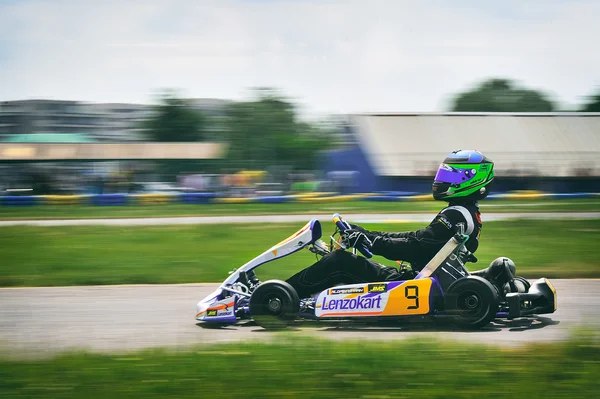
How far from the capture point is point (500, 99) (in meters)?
77.6

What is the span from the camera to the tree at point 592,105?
206 ft

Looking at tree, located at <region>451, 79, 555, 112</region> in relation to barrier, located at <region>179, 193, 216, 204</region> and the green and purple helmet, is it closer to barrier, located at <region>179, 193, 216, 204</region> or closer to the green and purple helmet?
barrier, located at <region>179, 193, 216, 204</region>

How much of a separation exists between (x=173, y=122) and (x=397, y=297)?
5632 cm

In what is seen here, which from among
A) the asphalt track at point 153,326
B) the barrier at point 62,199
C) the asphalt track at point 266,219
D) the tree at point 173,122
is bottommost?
the asphalt track at point 153,326

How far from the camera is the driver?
6.72 metres

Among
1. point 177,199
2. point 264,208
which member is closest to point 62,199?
point 177,199

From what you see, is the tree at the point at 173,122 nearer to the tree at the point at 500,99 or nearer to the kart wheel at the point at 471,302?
the tree at the point at 500,99

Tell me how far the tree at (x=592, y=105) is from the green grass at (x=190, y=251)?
160ft

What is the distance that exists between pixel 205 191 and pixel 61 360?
25061mm

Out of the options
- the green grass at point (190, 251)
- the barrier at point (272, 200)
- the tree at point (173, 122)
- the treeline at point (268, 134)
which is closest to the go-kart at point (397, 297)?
the green grass at point (190, 251)

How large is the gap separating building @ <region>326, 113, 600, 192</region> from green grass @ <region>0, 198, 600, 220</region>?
3.59m

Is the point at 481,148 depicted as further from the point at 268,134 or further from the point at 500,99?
the point at 500,99

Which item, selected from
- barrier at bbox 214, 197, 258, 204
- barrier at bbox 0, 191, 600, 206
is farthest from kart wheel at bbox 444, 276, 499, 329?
barrier at bbox 214, 197, 258, 204

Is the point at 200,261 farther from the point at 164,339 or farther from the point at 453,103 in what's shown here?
the point at 453,103
